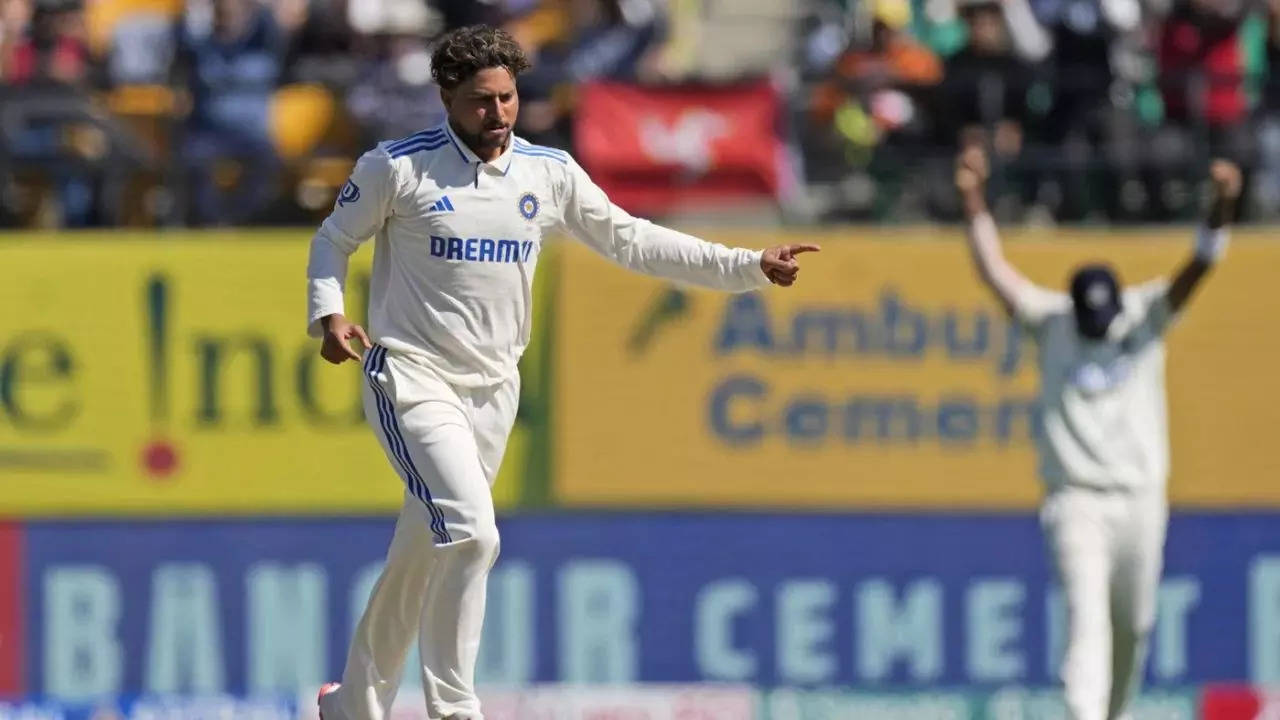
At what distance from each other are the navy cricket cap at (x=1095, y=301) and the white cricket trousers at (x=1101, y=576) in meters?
0.65

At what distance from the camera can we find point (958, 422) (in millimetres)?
12188

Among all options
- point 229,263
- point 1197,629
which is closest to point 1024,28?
point 1197,629

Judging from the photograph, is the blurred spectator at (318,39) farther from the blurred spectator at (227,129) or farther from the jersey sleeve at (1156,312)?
the jersey sleeve at (1156,312)

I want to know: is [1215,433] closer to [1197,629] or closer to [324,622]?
[1197,629]

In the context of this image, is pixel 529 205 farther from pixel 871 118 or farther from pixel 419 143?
pixel 871 118

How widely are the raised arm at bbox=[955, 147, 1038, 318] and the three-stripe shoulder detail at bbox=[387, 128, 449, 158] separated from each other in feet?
11.2

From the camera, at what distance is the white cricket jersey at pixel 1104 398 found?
9852 millimetres

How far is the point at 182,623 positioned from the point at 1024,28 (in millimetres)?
5409

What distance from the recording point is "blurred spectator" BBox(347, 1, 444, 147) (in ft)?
40.5

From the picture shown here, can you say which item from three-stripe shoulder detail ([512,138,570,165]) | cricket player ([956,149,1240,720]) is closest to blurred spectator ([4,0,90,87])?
cricket player ([956,149,1240,720])

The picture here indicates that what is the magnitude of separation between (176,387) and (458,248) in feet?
16.5

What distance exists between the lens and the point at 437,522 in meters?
7.27

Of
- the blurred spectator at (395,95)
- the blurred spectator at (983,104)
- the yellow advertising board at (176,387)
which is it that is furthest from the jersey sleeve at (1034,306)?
the blurred spectator at (395,95)

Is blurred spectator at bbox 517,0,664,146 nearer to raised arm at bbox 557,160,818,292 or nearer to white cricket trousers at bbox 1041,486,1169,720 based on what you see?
white cricket trousers at bbox 1041,486,1169,720
